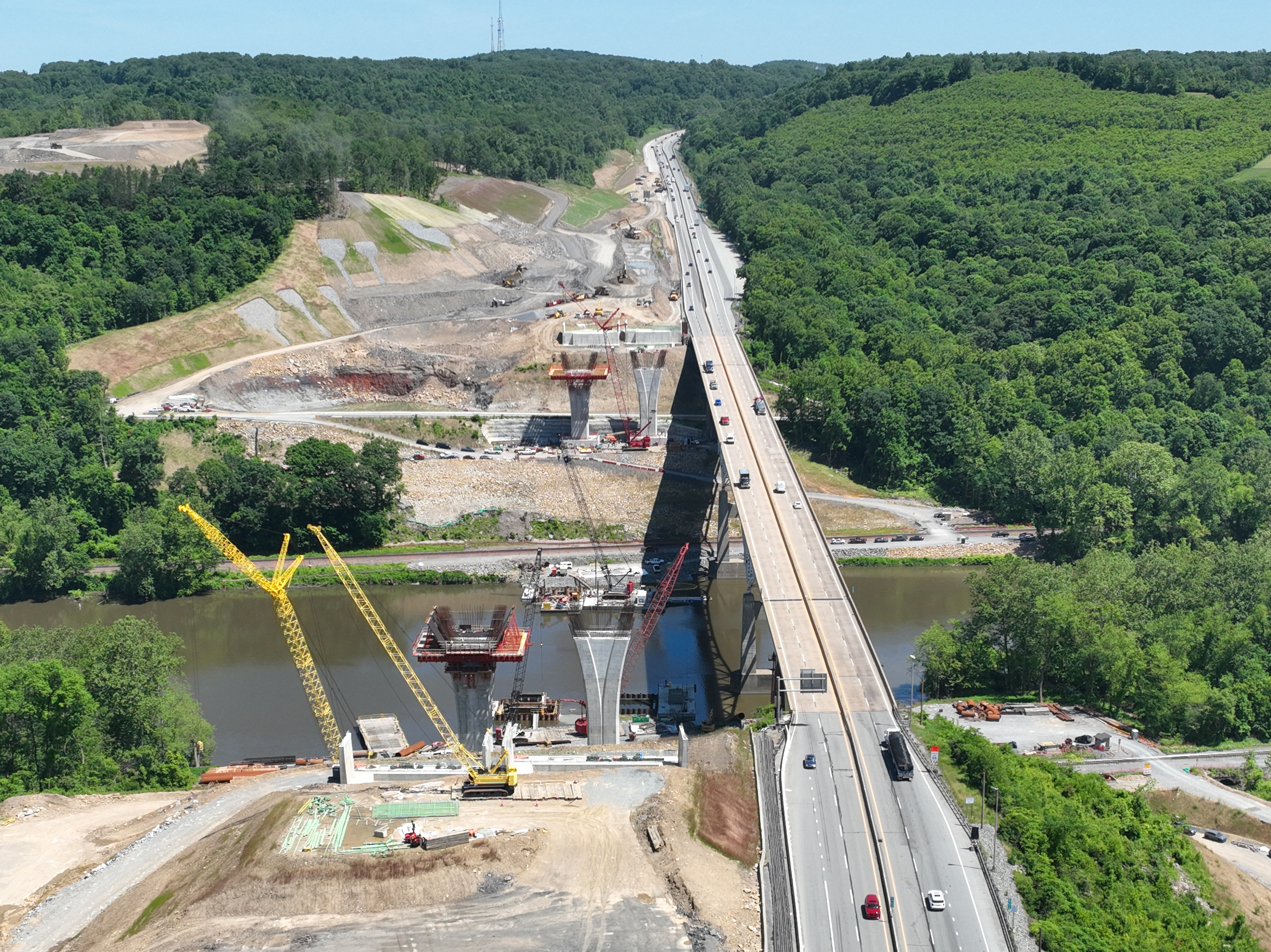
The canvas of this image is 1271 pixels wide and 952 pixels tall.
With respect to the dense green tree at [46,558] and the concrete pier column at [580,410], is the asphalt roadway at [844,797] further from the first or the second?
A: the dense green tree at [46,558]

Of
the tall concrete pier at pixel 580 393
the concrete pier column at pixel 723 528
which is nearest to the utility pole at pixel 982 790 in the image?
the concrete pier column at pixel 723 528

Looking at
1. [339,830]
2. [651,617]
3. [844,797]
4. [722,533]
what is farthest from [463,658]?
[722,533]

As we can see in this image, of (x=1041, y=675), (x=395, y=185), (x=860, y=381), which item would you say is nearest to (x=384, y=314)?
(x=395, y=185)

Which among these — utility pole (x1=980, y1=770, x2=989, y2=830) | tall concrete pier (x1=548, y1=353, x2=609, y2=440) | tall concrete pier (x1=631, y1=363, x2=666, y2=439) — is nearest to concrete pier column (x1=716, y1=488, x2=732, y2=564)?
tall concrete pier (x1=631, y1=363, x2=666, y2=439)

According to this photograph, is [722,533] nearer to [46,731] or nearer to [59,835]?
[46,731]

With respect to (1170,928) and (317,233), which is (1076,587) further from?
(317,233)

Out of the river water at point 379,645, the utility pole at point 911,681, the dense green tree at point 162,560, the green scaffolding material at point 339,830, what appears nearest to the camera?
the green scaffolding material at point 339,830

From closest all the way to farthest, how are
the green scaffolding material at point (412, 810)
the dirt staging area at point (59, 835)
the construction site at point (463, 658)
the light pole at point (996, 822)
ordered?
the construction site at point (463, 658)
the light pole at point (996, 822)
the green scaffolding material at point (412, 810)
the dirt staging area at point (59, 835)

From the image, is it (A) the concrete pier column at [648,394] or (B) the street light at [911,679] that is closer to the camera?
(B) the street light at [911,679]
